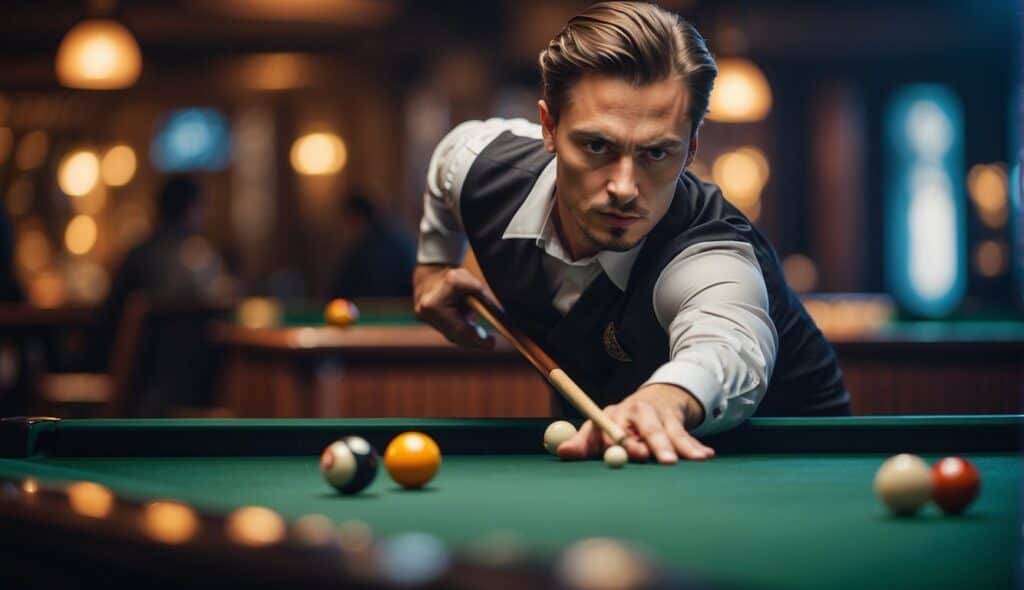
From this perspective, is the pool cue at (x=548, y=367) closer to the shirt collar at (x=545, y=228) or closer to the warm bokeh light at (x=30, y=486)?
the shirt collar at (x=545, y=228)

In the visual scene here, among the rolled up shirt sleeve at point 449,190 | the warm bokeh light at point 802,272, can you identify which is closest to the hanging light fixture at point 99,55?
the rolled up shirt sleeve at point 449,190

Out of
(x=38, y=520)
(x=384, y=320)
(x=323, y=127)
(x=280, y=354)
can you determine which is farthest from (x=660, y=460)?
(x=323, y=127)

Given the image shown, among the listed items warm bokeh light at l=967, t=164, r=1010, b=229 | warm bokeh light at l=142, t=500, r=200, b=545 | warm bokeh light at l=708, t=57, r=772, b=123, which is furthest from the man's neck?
warm bokeh light at l=967, t=164, r=1010, b=229

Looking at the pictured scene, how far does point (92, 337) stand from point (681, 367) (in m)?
6.04

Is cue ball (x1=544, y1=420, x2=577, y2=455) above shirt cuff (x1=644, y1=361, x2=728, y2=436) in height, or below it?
below

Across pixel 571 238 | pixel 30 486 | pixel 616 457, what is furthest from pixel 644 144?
pixel 30 486

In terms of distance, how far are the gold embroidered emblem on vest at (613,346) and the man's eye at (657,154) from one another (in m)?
0.43

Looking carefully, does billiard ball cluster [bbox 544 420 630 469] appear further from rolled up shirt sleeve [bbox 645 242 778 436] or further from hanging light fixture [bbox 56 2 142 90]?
hanging light fixture [bbox 56 2 142 90]

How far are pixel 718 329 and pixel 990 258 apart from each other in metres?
10.1

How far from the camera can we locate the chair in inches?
237

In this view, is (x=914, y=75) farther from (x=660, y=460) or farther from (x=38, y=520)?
(x=38, y=520)

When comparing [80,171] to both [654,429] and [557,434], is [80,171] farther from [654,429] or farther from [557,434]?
[654,429]

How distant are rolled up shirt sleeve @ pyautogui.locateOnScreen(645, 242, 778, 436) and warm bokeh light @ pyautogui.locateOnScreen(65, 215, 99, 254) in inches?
427

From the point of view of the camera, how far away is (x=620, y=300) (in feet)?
8.64
